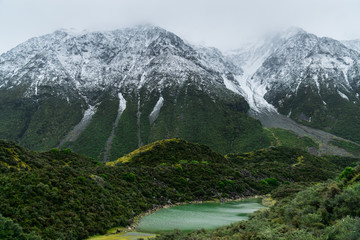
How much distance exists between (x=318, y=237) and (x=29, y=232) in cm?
2235

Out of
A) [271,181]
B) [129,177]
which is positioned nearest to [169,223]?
[129,177]

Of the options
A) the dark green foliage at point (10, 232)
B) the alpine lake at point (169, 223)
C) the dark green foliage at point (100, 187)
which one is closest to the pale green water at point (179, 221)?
the alpine lake at point (169, 223)

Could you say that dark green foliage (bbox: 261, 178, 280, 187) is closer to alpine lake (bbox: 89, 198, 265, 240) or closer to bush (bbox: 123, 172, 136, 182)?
alpine lake (bbox: 89, 198, 265, 240)

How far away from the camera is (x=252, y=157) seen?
459 feet

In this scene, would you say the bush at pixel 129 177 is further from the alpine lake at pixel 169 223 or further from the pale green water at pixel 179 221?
the pale green water at pixel 179 221

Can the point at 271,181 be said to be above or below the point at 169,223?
below

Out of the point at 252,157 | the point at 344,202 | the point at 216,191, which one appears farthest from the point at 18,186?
the point at 252,157

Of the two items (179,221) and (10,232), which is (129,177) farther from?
(10,232)

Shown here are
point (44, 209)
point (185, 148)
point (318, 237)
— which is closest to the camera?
point (318, 237)

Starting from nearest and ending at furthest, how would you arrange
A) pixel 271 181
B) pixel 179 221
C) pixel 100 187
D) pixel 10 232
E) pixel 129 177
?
pixel 10 232 < pixel 179 221 < pixel 100 187 < pixel 129 177 < pixel 271 181

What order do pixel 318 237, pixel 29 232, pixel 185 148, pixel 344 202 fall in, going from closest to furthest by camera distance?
pixel 318 237 → pixel 344 202 → pixel 29 232 → pixel 185 148

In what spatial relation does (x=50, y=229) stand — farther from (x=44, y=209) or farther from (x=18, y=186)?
(x=18, y=186)

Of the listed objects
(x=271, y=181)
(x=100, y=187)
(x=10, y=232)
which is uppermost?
(x=100, y=187)

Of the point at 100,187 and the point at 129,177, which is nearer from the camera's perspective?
the point at 100,187
